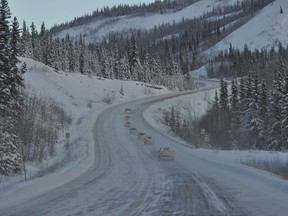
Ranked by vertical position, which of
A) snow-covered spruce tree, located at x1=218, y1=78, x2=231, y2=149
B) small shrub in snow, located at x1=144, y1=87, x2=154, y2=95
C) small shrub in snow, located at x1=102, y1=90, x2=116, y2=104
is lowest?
snow-covered spruce tree, located at x1=218, y1=78, x2=231, y2=149

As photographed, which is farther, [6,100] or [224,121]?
[224,121]

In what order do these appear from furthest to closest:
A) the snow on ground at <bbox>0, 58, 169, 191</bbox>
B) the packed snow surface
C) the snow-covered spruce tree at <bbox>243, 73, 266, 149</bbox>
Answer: the snow-covered spruce tree at <bbox>243, 73, 266, 149</bbox>, the snow on ground at <bbox>0, 58, 169, 191</bbox>, the packed snow surface

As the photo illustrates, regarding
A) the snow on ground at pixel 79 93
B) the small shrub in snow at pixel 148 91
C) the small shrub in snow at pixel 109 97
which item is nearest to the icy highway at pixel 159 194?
the snow on ground at pixel 79 93

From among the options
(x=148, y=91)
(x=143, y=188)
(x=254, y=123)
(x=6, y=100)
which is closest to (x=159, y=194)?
(x=143, y=188)

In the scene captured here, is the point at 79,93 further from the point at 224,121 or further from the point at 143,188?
the point at 143,188

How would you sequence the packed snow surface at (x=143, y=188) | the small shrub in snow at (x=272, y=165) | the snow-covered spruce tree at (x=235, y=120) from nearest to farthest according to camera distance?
the packed snow surface at (x=143, y=188) → the small shrub in snow at (x=272, y=165) → the snow-covered spruce tree at (x=235, y=120)

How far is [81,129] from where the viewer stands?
56438mm

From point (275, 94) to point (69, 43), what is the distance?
90.7 meters

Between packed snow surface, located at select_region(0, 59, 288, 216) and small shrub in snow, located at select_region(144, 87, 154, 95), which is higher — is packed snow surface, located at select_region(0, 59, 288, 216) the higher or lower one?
the lower one

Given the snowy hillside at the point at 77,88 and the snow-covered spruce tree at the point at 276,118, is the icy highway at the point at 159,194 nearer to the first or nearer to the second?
the snow-covered spruce tree at the point at 276,118

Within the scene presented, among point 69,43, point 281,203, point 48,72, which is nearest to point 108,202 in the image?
→ point 281,203

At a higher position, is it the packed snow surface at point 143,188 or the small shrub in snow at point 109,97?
the small shrub in snow at point 109,97

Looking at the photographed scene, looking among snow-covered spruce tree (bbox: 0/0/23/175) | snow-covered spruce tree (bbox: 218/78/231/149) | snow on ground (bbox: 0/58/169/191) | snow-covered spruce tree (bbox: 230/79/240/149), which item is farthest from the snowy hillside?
snow-covered spruce tree (bbox: 0/0/23/175)

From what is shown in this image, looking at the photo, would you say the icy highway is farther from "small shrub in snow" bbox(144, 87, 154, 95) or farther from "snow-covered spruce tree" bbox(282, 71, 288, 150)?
"small shrub in snow" bbox(144, 87, 154, 95)
